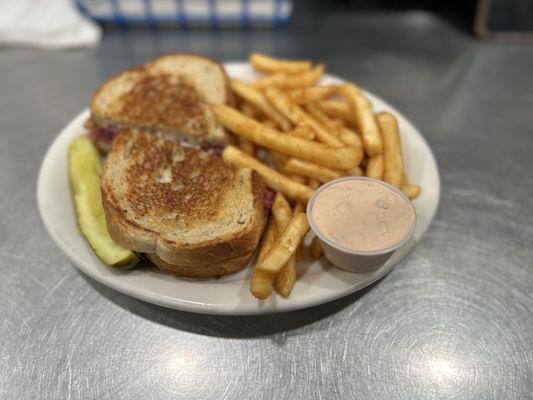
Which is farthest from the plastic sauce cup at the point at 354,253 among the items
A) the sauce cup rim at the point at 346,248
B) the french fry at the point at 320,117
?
the french fry at the point at 320,117

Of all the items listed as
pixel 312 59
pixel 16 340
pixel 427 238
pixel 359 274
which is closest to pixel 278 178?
pixel 359 274

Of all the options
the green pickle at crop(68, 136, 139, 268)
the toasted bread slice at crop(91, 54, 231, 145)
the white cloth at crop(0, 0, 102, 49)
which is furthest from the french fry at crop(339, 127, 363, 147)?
the white cloth at crop(0, 0, 102, 49)

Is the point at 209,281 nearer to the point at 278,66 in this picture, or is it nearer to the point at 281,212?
the point at 281,212

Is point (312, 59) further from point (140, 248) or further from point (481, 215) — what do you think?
point (140, 248)

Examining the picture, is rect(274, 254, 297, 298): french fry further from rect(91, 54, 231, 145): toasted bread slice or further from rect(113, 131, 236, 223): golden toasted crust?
rect(91, 54, 231, 145): toasted bread slice

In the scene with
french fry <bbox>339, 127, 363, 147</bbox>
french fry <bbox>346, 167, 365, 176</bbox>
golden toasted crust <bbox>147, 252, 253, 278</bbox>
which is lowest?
Result: golden toasted crust <bbox>147, 252, 253, 278</bbox>

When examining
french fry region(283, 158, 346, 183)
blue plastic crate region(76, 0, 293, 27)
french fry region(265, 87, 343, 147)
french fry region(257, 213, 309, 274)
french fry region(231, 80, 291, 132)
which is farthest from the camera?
blue plastic crate region(76, 0, 293, 27)

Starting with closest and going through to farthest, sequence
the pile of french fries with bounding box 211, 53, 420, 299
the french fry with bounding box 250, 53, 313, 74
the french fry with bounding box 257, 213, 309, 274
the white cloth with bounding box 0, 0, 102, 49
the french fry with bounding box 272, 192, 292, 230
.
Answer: the french fry with bounding box 257, 213, 309, 274
the pile of french fries with bounding box 211, 53, 420, 299
the french fry with bounding box 272, 192, 292, 230
the french fry with bounding box 250, 53, 313, 74
the white cloth with bounding box 0, 0, 102, 49
